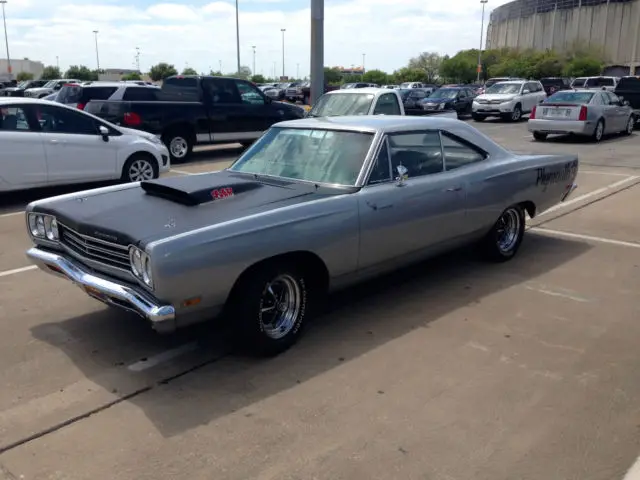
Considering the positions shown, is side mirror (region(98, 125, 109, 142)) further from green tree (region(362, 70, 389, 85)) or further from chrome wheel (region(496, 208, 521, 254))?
green tree (region(362, 70, 389, 85))

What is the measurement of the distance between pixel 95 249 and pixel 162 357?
0.84 m

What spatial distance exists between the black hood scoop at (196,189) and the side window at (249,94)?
35.2ft

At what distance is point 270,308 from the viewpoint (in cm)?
419

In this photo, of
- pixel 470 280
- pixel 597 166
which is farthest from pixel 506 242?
pixel 597 166

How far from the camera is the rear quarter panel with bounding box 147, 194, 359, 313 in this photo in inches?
140

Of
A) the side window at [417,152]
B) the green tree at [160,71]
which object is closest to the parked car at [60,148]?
the side window at [417,152]

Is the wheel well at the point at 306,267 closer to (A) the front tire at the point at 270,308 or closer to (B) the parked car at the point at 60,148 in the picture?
(A) the front tire at the point at 270,308

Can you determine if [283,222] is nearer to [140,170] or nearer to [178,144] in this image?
[140,170]

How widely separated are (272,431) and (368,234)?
1.73 meters

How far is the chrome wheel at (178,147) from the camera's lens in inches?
539

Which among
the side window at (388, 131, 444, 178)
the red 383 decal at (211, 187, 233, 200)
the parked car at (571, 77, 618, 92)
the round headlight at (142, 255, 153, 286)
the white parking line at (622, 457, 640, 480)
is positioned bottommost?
the white parking line at (622, 457, 640, 480)

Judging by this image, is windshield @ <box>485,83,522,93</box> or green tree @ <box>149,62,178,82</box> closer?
windshield @ <box>485,83,522,93</box>

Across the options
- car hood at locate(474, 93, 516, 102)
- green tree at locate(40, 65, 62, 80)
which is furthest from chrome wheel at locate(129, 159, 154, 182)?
green tree at locate(40, 65, 62, 80)


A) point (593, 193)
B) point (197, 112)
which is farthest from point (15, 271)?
point (197, 112)
